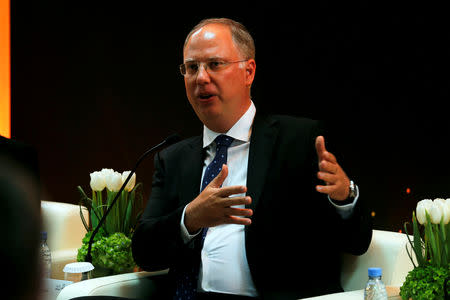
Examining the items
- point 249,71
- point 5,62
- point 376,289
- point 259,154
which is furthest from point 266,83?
point 5,62

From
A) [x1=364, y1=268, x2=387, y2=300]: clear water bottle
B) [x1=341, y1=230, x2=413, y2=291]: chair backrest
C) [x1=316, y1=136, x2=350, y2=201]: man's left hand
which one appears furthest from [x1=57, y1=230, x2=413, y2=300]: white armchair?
[x1=316, y1=136, x2=350, y2=201]: man's left hand

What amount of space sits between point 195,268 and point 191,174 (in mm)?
342

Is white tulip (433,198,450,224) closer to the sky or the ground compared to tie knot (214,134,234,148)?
closer to the ground

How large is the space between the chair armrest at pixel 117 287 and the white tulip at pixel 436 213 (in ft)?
3.51

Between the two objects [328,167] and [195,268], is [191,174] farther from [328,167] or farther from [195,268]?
[328,167]

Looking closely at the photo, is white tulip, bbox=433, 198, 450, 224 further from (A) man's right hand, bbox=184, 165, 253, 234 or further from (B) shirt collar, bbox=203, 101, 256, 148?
(B) shirt collar, bbox=203, 101, 256, 148

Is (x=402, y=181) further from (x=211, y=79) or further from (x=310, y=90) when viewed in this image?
Answer: (x=211, y=79)

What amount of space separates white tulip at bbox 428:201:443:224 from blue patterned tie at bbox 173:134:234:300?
2.37ft

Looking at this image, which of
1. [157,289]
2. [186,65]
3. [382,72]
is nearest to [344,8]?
[382,72]

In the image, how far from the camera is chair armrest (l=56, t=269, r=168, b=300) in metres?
1.84

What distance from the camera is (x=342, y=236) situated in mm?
1715

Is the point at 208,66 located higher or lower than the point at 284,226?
higher

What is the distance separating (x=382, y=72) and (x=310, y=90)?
1.53ft

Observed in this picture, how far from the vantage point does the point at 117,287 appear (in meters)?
1.96
